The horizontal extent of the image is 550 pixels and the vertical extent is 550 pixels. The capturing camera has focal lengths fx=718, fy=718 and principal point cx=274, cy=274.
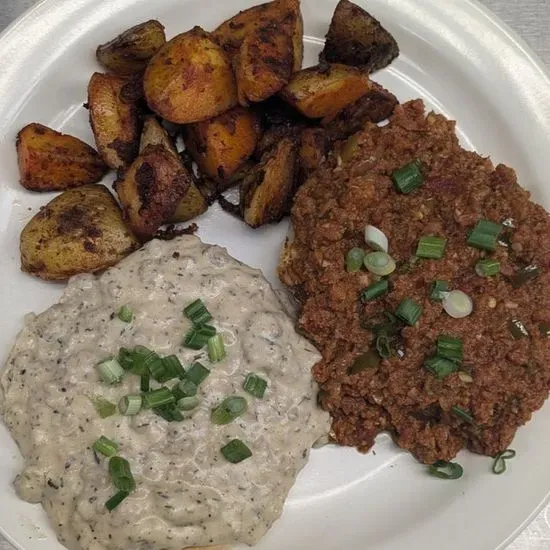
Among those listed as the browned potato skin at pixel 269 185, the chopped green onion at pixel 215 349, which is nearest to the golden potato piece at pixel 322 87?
the browned potato skin at pixel 269 185

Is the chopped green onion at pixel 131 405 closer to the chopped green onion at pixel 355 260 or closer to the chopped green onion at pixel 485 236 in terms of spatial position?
the chopped green onion at pixel 355 260

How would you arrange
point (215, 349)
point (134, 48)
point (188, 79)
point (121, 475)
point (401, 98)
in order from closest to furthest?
point (121, 475), point (215, 349), point (188, 79), point (134, 48), point (401, 98)

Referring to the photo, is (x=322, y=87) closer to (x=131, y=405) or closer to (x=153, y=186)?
(x=153, y=186)

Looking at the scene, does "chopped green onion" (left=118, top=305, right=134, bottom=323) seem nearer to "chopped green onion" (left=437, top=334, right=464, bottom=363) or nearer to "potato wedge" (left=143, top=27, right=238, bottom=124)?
"potato wedge" (left=143, top=27, right=238, bottom=124)

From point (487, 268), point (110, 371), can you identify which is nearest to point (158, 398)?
point (110, 371)

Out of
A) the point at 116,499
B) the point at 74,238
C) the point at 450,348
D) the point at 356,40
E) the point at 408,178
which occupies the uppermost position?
Result: the point at 356,40

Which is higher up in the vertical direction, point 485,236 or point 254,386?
point 485,236
